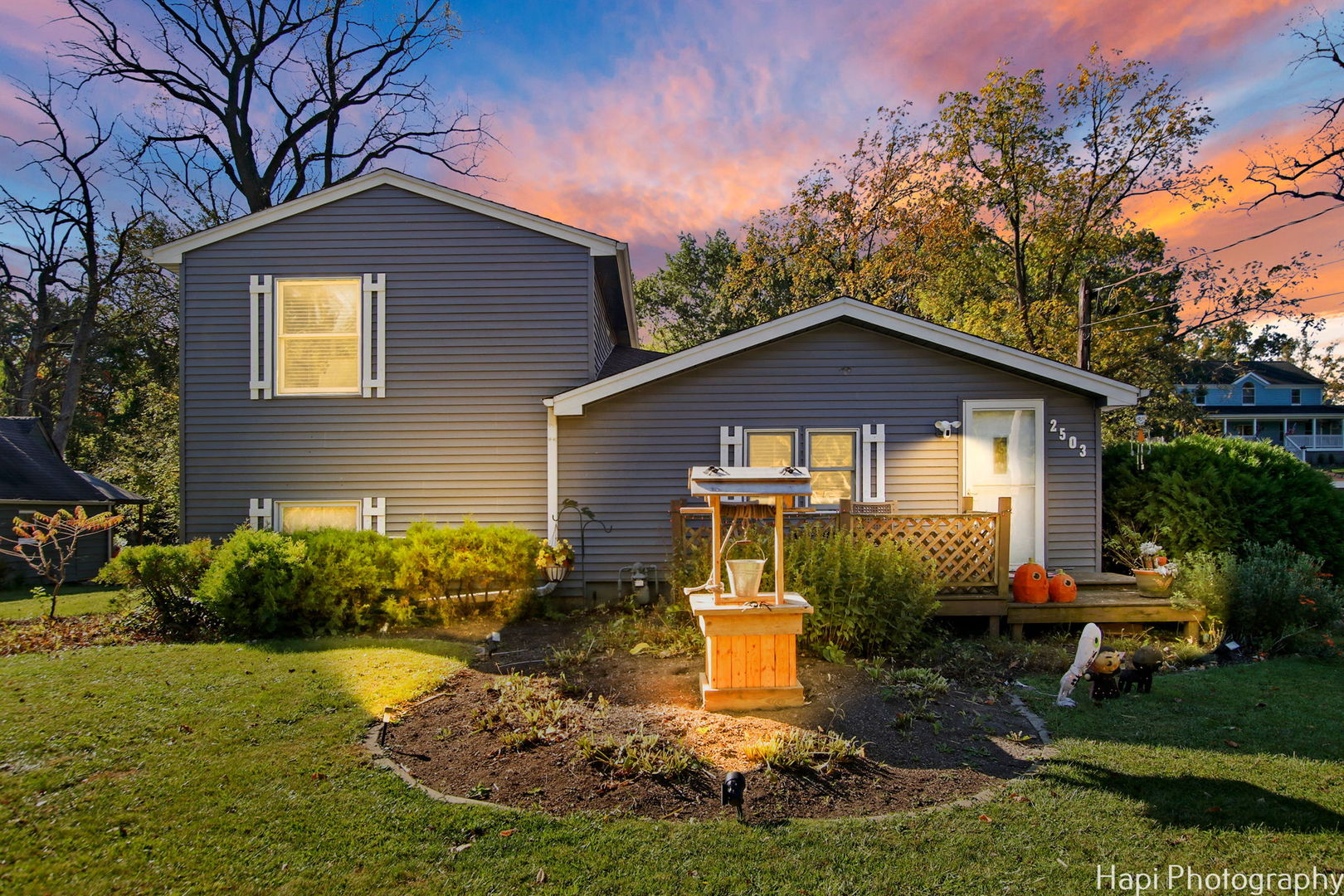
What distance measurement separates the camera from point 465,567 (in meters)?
8.02

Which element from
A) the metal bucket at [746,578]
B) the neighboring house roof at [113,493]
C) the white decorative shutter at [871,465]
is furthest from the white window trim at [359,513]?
the neighboring house roof at [113,493]

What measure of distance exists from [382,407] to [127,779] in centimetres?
646

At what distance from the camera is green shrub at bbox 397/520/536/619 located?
7.91 meters

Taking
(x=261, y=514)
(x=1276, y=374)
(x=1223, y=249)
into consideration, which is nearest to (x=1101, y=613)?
(x=261, y=514)

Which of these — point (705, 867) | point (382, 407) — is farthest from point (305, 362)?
point (705, 867)

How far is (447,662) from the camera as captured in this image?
621 centimetres

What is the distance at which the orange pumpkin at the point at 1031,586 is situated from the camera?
7.71 m

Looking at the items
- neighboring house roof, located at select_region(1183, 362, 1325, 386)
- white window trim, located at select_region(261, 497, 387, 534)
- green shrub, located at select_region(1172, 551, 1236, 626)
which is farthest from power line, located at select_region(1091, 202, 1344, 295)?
neighboring house roof, located at select_region(1183, 362, 1325, 386)

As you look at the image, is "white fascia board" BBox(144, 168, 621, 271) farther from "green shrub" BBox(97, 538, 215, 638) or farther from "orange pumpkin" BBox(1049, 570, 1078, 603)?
"orange pumpkin" BBox(1049, 570, 1078, 603)

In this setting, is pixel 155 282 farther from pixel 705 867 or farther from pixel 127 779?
pixel 705 867

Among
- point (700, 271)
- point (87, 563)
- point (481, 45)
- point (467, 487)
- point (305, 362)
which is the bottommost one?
point (87, 563)

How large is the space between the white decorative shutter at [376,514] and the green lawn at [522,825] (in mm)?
4706

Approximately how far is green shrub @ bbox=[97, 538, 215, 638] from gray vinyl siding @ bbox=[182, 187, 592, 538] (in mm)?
1890

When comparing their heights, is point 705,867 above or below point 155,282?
below
